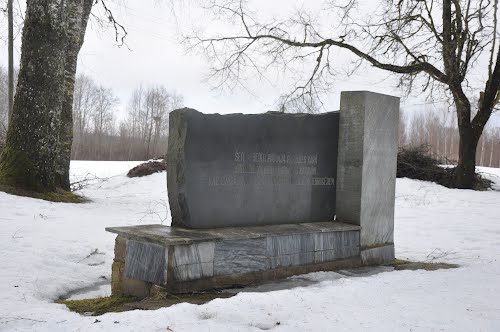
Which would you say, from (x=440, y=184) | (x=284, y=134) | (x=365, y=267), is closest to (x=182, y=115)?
(x=284, y=134)

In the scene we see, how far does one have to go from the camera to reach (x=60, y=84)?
923 centimetres

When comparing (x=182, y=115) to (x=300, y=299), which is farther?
(x=182, y=115)

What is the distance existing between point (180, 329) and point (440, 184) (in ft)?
41.2

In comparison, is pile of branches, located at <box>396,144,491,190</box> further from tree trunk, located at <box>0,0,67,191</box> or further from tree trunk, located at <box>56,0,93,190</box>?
tree trunk, located at <box>0,0,67,191</box>

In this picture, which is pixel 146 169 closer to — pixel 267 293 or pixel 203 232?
pixel 203 232

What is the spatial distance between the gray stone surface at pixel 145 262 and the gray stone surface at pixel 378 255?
2.57 m

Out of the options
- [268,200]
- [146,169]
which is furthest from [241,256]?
[146,169]

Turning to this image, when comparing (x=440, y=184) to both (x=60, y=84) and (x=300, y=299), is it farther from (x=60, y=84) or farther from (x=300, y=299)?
(x=300, y=299)

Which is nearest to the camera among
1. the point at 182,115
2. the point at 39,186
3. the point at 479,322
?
the point at 479,322

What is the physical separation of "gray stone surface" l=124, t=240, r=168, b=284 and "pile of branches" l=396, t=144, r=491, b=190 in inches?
458

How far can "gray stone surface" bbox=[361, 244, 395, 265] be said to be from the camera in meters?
5.70

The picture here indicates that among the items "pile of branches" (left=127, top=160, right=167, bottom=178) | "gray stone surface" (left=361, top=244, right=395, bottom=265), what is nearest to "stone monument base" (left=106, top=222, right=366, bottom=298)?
"gray stone surface" (left=361, top=244, right=395, bottom=265)

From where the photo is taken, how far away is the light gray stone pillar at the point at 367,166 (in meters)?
5.71

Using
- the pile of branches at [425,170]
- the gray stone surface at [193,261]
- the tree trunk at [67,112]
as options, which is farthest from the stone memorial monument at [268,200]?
the pile of branches at [425,170]
